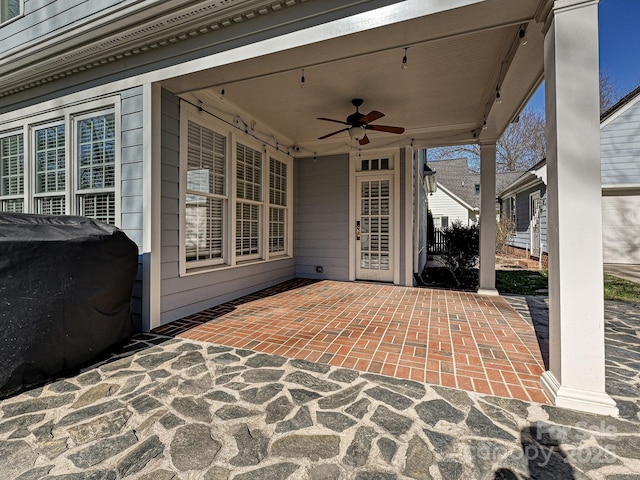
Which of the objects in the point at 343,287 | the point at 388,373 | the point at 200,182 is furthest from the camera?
the point at 343,287

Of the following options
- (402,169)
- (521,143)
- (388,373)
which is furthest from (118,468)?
(521,143)

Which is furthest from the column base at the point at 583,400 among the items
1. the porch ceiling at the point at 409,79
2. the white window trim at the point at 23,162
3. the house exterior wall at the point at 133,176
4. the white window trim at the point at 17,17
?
the white window trim at the point at 17,17

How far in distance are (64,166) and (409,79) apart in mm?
4614

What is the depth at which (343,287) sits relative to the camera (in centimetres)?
556

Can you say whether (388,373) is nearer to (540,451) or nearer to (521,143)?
(540,451)

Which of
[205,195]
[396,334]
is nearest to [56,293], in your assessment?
[205,195]

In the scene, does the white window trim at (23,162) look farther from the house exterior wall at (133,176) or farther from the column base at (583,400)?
the column base at (583,400)

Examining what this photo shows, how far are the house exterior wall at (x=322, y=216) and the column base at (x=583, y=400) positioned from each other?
14.2 feet

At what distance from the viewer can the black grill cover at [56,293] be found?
2092 mm

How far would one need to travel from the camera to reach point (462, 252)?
19.7 ft

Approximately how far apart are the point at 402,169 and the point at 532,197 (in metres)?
8.40

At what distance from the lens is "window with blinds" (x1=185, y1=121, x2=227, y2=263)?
3920mm

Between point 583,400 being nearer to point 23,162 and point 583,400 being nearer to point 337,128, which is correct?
point 337,128

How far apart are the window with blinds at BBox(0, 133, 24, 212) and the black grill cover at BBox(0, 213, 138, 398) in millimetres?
2926
